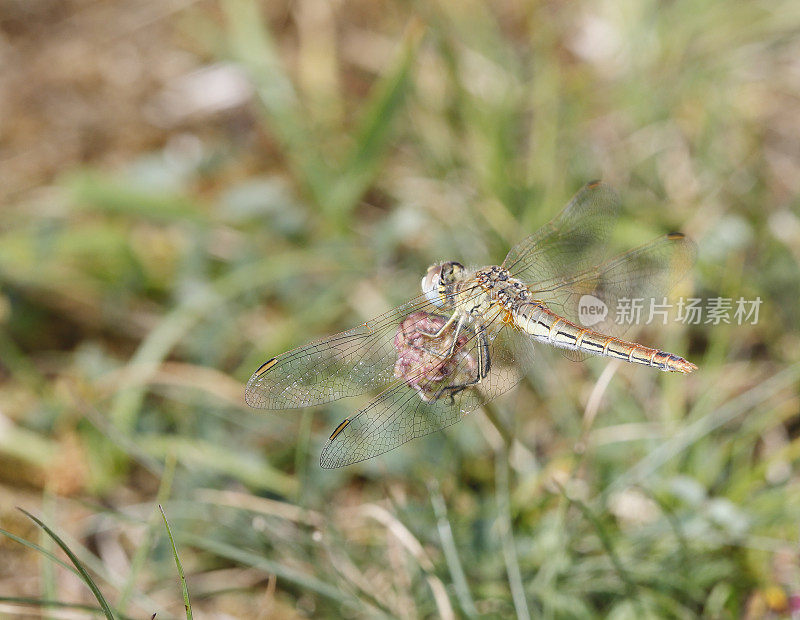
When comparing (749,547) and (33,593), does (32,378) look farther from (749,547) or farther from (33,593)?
(749,547)

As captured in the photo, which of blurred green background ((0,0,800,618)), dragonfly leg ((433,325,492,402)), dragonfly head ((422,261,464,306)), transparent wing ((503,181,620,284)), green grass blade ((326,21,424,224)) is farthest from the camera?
green grass blade ((326,21,424,224))

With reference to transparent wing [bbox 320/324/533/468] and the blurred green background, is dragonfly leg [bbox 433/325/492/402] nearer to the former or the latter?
transparent wing [bbox 320/324/533/468]

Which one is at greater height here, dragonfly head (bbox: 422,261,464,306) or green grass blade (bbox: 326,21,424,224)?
green grass blade (bbox: 326,21,424,224)

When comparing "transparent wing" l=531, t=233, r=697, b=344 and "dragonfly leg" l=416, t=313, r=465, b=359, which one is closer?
"dragonfly leg" l=416, t=313, r=465, b=359

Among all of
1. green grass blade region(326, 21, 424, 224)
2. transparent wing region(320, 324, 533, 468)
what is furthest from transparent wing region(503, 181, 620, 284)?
green grass blade region(326, 21, 424, 224)

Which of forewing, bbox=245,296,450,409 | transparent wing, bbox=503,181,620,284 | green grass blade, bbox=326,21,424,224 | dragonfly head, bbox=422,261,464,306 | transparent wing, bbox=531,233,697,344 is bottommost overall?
forewing, bbox=245,296,450,409

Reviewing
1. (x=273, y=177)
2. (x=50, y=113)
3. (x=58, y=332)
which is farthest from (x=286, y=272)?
(x=50, y=113)

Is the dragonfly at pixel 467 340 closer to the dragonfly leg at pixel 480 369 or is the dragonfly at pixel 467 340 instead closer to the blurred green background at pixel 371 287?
the dragonfly leg at pixel 480 369

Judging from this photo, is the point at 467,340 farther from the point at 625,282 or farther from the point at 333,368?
the point at 625,282
